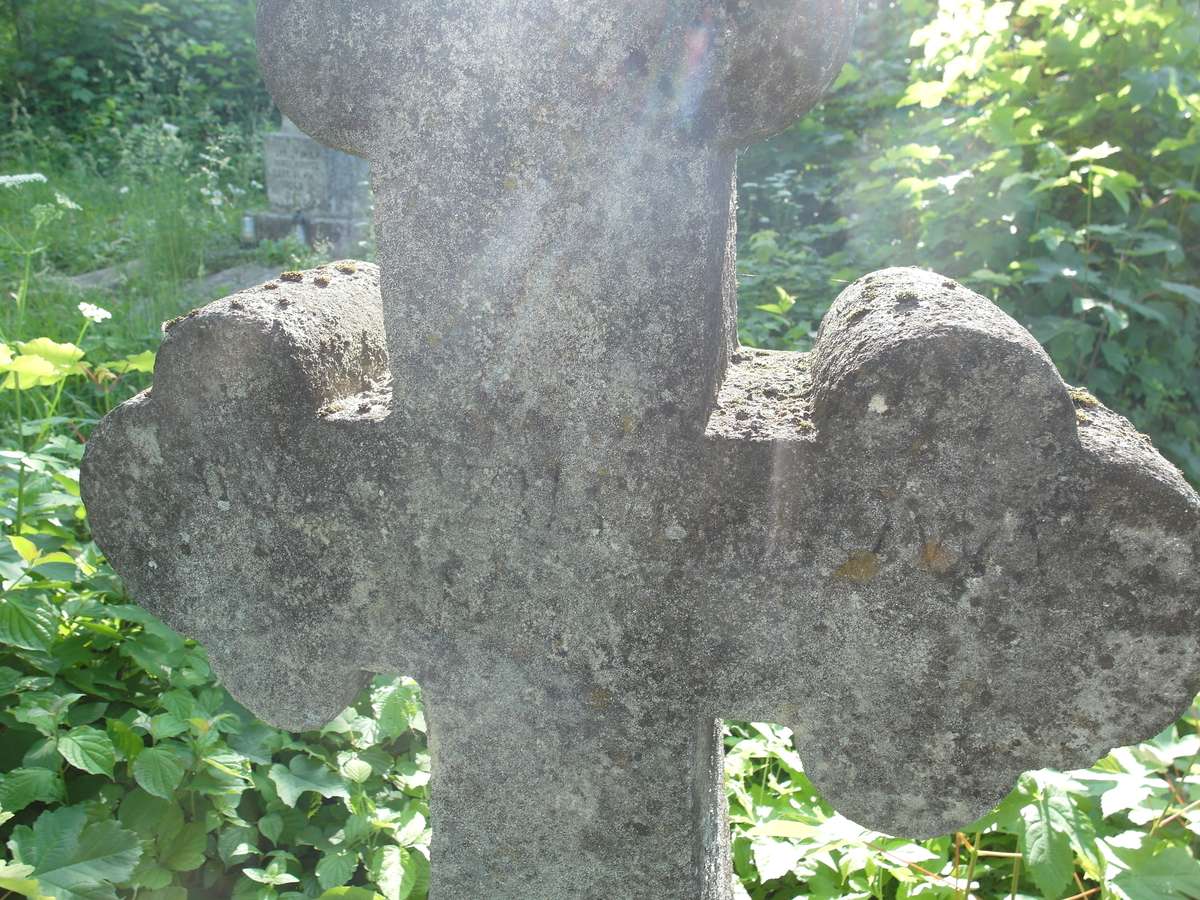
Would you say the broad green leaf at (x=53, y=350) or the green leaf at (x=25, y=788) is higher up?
the broad green leaf at (x=53, y=350)

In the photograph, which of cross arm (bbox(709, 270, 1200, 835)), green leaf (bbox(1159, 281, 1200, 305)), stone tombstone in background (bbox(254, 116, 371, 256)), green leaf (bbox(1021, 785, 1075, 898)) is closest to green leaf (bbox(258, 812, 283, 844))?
cross arm (bbox(709, 270, 1200, 835))

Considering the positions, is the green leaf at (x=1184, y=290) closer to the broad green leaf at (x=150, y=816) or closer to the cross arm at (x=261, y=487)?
the cross arm at (x=261, y=487)

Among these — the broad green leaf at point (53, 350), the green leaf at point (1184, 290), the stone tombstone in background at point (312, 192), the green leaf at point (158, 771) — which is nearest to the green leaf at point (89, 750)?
the green leaf at point (158, 771)

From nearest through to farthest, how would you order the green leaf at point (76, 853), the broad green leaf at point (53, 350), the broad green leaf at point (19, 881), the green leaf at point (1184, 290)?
the broad green leaf at point (19, 881)
the green leaf at point (76, 853)
the broad green leaf at point (53, 350)
the green leaf at point (1184, 290)

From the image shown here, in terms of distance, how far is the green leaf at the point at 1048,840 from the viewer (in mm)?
1619

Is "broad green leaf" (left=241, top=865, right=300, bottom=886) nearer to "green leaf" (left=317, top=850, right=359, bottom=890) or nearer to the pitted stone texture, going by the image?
"green leaf" (left=317, top=850, right=359, bottom=890)

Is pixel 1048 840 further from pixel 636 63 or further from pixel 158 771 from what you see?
pixel 158 771

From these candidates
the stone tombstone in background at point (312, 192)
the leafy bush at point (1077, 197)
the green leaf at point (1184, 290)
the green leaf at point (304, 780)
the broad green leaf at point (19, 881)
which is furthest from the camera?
the stone tombstone in background at point (312, 192)

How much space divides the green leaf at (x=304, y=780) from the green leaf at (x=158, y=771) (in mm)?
199

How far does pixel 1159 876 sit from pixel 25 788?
1876mm

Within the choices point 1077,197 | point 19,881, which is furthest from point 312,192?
point 19,881

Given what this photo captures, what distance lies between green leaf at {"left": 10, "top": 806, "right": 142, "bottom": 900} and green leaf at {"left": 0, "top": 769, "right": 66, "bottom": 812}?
75 mm

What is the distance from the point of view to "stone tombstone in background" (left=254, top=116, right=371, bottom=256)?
8211 millimetres

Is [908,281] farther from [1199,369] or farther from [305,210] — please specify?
[305,210]
